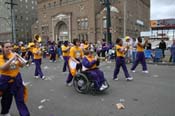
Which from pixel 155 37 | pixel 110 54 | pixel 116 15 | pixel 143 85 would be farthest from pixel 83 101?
pixel 116 15

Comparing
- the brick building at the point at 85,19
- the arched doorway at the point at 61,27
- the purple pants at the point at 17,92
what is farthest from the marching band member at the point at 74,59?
the arched doorway at the point at 61,27

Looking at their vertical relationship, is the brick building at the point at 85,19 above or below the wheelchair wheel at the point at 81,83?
above

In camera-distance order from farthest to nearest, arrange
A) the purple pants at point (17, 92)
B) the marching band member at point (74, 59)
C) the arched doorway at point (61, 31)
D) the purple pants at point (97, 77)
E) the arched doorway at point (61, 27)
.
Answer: the arched doorway at point (61, 31), the arched doorway at point (61, 27), the marching band member at point (74, 59), the purple pants at point (97, 77), the purple pants at point (17, 92)

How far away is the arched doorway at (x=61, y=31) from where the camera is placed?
66.9 m

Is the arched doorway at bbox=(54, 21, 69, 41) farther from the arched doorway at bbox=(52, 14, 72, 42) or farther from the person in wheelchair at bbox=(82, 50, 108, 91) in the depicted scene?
the person in wheelchair at bbox=(82, 50, 108, 91)

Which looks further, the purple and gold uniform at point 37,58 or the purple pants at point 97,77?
the purple and gold uniform at point 37,58

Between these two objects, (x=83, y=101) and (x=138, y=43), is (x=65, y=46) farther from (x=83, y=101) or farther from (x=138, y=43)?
(x=83, y=101)

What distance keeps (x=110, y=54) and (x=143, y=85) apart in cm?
1181

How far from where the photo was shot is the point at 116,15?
184ft

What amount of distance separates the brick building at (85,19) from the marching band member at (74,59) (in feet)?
139

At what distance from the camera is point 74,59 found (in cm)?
852

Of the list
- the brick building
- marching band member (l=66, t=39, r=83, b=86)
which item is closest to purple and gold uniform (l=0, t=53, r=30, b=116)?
marching band member (l=66, t=39, r=83, b=86)

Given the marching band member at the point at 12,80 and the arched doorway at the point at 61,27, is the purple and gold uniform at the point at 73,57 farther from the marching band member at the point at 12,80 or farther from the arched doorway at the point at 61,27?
the arched doorway at the point at 61,27

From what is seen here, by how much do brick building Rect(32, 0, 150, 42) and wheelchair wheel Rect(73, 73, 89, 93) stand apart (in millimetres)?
43518
